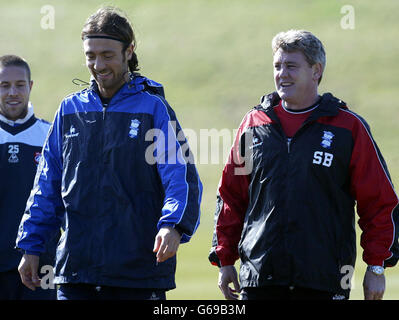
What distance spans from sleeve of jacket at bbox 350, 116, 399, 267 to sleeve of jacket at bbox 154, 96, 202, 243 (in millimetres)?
976

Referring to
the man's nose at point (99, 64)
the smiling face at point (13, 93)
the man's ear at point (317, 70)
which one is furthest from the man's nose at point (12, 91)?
the man's ear at point (317, 70)

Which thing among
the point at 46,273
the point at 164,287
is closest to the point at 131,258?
the point at 164,287

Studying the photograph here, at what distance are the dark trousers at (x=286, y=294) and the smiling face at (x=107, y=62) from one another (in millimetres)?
1485

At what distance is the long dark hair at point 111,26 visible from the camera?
A: 5.34m

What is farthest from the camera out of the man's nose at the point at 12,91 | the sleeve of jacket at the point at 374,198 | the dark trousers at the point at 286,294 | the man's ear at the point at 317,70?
the man's nose at the point at 12,91

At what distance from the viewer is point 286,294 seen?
5223mm

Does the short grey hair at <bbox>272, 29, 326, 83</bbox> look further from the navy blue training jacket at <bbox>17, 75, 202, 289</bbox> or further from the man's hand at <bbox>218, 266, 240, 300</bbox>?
the man's hand at <bbox>218, 266, 240, 300</bbox>

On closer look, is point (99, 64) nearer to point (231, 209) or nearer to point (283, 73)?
point (283, 73)

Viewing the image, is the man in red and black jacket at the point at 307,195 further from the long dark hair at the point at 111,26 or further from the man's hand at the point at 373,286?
the long dark hair at the point at 111,26

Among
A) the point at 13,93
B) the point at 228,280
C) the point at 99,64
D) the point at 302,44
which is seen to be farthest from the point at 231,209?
the point at 13,93

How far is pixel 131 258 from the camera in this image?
507 centimetres

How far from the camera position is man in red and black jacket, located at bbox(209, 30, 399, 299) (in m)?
5.20

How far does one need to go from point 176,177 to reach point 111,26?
103 cm

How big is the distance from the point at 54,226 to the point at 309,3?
32681mm
